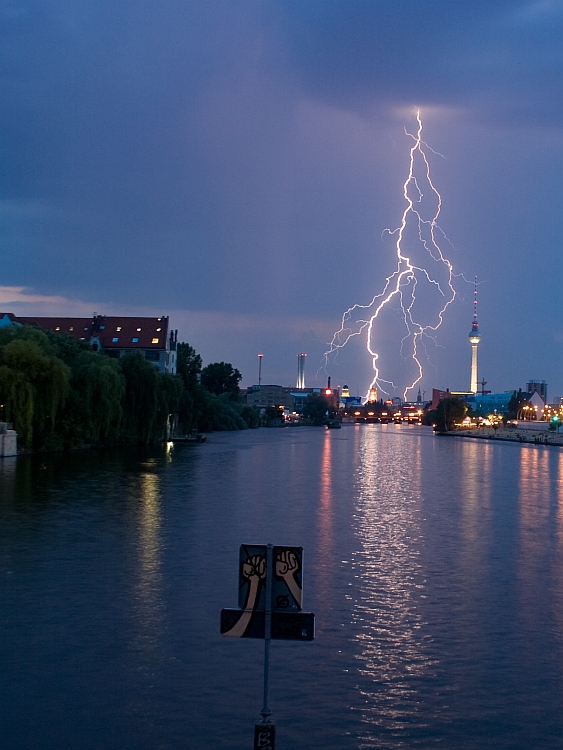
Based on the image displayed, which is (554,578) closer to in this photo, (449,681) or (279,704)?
(449,681)

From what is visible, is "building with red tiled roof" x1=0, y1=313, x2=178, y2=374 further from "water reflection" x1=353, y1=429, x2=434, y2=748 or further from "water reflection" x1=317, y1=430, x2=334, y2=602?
"water reflection" x1=353, y1=429, x2=434, y2=748

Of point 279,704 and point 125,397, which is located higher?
point 125,397

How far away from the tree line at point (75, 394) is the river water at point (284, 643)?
13.3 m

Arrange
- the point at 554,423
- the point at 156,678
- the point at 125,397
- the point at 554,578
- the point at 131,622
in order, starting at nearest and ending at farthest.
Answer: the point at 156,678 → the point at 131,622 → the point at 554,578 → the point at 125,397 → the point at 554,423

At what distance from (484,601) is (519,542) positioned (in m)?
7.32

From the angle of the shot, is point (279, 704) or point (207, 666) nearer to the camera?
point (279, 704)

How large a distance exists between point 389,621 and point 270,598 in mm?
7334

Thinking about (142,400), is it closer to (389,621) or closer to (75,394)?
(75,394)

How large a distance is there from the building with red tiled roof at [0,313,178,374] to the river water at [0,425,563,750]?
5659 centimetres

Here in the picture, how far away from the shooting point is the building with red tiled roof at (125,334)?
8456 centimetres

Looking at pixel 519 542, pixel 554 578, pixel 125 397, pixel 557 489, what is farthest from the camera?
pixel 125 397

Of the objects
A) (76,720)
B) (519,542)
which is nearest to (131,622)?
(76,720)

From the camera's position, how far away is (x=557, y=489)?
3838 centimetres

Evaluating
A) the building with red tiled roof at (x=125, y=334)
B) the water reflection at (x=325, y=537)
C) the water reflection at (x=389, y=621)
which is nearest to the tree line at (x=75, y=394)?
the water reflection at (x=325, y=537)
